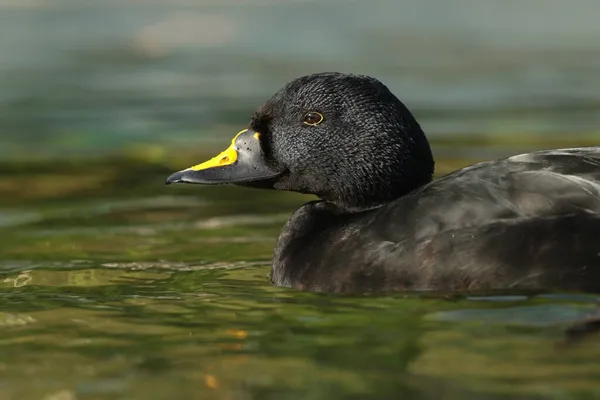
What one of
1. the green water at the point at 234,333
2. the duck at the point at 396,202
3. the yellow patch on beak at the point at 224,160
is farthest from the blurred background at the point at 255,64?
the duck at the point at 396,202

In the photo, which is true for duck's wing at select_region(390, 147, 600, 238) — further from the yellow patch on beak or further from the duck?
the yellow patch on beak

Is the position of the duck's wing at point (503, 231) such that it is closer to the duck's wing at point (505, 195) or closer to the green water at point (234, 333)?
the duck's wing at point (505, 195)

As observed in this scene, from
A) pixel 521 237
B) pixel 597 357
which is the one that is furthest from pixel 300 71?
pixel 597 357

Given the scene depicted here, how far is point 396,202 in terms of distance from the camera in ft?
25.7

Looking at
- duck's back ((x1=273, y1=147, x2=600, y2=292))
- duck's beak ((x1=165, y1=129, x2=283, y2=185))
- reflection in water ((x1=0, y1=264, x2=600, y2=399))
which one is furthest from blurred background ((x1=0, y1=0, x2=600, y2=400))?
duck's beak ((x1=165, y1=129, x2=283, y2=185))

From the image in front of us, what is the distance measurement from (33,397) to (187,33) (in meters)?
22.5

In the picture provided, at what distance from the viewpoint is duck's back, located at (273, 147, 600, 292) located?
284 inches

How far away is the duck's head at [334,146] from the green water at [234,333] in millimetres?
698

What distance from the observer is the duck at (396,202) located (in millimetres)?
7281

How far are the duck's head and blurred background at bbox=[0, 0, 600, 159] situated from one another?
6088mm

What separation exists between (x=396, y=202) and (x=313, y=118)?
93 cm

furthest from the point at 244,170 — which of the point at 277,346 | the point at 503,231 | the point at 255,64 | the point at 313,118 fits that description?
the point at 255,64

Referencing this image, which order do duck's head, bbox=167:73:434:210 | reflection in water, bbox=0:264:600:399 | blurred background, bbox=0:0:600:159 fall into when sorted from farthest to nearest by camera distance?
blurred background, bbox=0:0:600:159 < duck's head, bbox=167:73:434:210 < reflection in water, bbox=0:264:600:399

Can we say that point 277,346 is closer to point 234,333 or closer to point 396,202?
point 234,333
